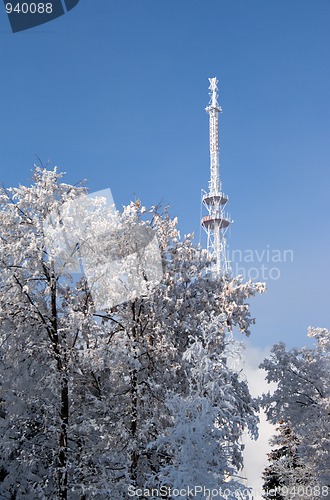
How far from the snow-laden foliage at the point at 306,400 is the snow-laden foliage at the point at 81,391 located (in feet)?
21.1

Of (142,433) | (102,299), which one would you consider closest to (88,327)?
(102,299)

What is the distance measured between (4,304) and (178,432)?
529cm

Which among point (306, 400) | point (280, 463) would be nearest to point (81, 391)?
point (306, 400)

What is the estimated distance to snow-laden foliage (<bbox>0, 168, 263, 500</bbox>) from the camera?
13039mm

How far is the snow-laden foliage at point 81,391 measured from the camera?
13.0 metres

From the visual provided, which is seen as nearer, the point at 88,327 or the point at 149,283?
the point at 88,327

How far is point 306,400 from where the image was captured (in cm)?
2288

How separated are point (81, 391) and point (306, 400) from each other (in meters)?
10.7

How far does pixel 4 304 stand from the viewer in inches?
551

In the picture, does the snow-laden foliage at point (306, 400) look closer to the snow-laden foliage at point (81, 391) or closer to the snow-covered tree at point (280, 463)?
the snow-covered tree at point (280, 463)

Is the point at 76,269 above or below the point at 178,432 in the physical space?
above

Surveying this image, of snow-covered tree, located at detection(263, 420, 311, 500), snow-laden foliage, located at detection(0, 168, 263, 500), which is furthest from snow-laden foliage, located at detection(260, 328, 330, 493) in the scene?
snow-laden foliage, located at detection(0, 168, 263, 500)

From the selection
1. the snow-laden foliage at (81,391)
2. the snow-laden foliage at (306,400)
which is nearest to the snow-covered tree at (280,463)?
the snow-laden foliage at (306,400)

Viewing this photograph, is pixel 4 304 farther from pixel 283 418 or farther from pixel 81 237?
pixel 283 418
